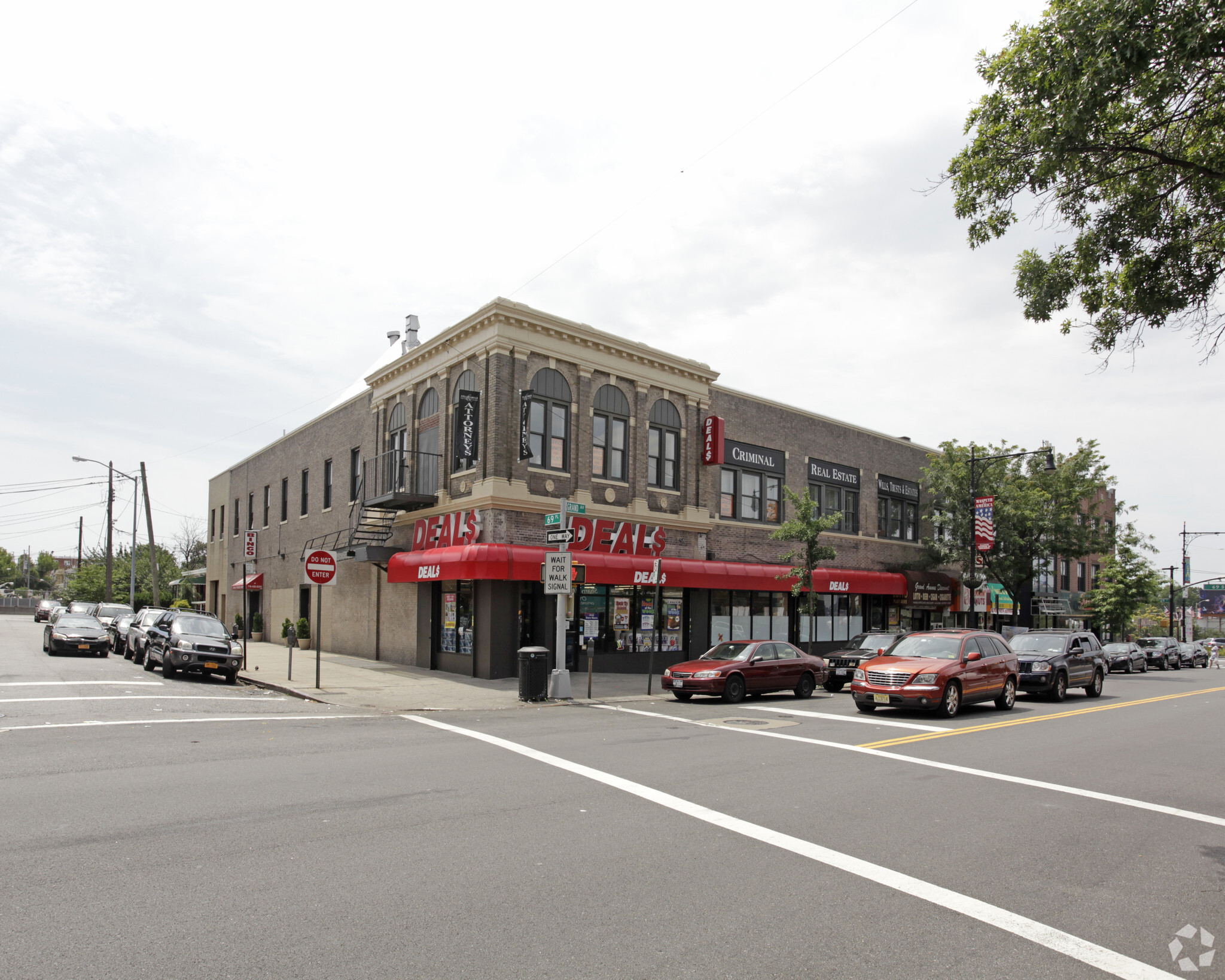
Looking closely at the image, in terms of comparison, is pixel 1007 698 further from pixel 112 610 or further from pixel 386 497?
pixel 112 610

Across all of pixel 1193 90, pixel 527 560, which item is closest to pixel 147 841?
pixel 1193 90

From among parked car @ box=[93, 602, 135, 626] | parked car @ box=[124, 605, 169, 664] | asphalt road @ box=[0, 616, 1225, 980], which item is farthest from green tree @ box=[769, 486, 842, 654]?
parked car @ box=[93, 602, 135, 626]

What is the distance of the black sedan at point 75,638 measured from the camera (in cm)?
2683

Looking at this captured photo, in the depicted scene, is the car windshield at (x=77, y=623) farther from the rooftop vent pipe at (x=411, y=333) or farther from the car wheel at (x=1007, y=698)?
the car wheel at (x=1007, y=698)

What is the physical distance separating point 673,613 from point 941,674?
1093cm

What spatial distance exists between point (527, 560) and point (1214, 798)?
14802 millimetres

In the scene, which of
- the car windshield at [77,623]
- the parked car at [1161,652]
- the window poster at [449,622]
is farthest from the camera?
the parked car at [1161,652]

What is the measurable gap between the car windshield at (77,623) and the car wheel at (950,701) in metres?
25.4

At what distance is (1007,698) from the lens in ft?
57.2

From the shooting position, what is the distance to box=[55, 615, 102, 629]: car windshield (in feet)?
90.0

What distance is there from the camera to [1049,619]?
48188mm

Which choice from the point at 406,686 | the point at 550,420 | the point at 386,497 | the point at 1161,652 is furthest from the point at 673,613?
the point at 1161,652

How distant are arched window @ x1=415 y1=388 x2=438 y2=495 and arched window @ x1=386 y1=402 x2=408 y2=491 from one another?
0.44 meters

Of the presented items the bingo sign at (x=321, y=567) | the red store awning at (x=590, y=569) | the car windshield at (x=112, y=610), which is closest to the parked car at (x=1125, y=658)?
the red store awning at (x=590, y=569)
